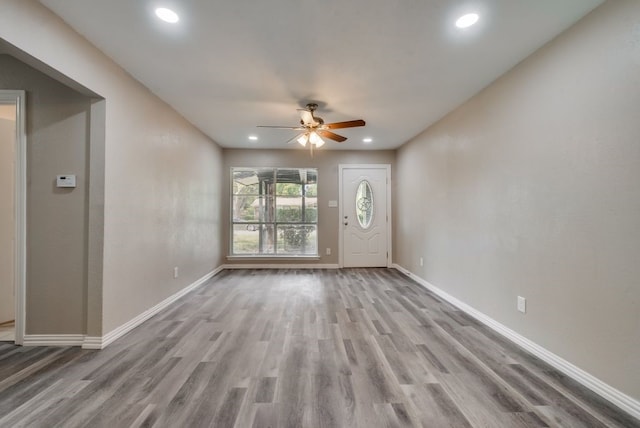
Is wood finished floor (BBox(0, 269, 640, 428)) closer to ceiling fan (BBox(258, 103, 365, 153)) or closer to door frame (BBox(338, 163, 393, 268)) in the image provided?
ceiling fan (BBox(258, 103, 365, 153))

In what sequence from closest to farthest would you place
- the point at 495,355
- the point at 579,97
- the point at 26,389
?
the point at 26,389 < the point at 579,97 < the point at 495,355

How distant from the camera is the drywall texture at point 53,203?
2.20 metres

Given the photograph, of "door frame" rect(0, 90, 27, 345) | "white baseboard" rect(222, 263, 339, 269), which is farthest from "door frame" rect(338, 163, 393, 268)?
"door frame" rect(0, 90, 27, 345)

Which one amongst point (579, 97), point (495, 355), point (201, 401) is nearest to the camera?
point (201, 401)

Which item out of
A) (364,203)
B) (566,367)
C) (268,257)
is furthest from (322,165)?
(566,367)

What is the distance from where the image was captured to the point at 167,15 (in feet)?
5.77

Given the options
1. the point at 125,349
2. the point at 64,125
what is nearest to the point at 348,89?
the point at 64,125

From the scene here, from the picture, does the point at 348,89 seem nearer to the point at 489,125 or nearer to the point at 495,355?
the point at 489,125

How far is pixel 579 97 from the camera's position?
1.79 m

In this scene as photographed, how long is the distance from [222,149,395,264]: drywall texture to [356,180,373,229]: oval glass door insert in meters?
0.46

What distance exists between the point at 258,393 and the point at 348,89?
2783 mm

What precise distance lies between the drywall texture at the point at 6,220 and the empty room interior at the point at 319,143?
0.05ft

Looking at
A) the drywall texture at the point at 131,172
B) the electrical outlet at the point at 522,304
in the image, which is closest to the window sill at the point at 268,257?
the drywall texture at the point at 131,172

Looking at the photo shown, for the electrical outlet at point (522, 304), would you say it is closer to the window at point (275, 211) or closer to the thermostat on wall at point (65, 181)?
the window at point (275, 211)
